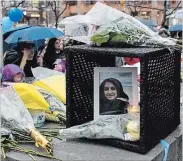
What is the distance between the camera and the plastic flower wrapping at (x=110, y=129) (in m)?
1.71

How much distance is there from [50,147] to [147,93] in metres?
0.52

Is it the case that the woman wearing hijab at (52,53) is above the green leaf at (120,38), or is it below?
below

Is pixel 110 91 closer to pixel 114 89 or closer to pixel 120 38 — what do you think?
pixel 114 89

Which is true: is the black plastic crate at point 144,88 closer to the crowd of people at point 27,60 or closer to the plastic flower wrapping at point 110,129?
the plastic flower wrapping at point 110,129

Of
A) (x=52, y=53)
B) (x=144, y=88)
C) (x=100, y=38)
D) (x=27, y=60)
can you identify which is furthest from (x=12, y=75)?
(x=52, y=53)

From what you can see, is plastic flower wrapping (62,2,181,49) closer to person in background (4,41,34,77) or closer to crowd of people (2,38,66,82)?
crowd of people (2,38,66,82)

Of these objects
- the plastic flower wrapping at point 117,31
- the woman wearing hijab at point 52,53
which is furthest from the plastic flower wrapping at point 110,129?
the woman wearing hijab at point 52,53

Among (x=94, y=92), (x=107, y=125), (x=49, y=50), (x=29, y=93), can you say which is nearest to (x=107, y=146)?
(x=107, y=125)

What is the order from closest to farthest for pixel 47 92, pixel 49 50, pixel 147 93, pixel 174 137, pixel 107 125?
pixel 147 93
pixel 107 125
pixel 174 137
pixel 47 92
pixel 49 50

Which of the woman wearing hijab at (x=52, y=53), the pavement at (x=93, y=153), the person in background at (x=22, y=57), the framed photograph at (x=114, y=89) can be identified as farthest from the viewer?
the woman wearing hijab at (x=52, y=53)

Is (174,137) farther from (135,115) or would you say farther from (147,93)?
(147,93)

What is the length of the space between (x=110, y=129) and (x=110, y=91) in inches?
7.4

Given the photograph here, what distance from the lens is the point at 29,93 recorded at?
2.01 m

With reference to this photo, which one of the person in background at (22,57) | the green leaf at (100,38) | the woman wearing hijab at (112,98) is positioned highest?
the green leaf at (100,38)
